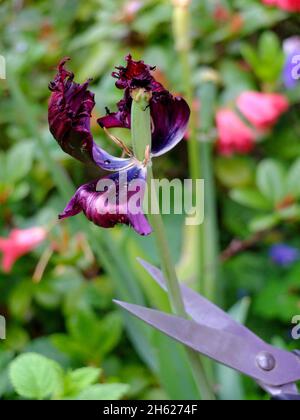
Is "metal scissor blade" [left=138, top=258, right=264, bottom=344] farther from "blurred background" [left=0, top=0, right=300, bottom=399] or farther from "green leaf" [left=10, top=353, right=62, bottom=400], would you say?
"blurred background" [left=0, top=0, right=300, bottom=399]

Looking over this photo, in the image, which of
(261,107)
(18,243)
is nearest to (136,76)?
(18,243)

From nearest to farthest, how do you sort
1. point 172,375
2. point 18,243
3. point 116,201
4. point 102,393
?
point 116,201, point 102,393, point 172,375, point 18,243

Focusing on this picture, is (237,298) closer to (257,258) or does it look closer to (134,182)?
(257,258)

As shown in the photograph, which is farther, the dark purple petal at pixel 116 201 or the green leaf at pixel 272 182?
the green leaf at pixel 272 182

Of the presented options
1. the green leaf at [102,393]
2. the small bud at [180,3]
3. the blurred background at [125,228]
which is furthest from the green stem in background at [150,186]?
the small bud at [180,3]

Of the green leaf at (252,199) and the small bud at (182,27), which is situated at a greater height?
the small bud at (182,27)

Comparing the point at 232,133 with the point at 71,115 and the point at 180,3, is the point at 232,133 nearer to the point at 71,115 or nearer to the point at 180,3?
the point at 180,3

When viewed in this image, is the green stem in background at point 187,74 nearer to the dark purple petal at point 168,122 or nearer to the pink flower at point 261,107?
the pink flower at point 261,107

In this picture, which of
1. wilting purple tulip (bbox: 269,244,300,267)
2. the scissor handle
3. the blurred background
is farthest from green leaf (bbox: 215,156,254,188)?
the scissor handle
